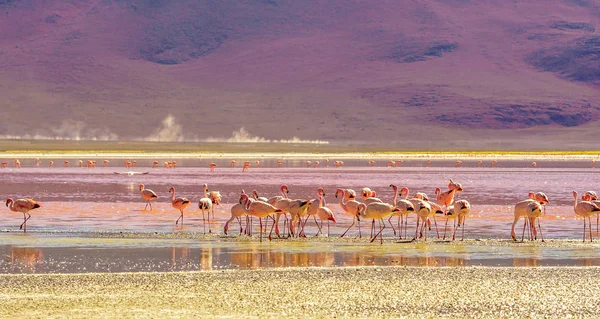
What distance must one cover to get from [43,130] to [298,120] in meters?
33.9

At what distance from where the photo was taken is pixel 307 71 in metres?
168

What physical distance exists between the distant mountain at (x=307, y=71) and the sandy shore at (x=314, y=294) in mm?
110065

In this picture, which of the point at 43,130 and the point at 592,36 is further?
the point at 592,36

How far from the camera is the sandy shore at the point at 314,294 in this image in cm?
1300

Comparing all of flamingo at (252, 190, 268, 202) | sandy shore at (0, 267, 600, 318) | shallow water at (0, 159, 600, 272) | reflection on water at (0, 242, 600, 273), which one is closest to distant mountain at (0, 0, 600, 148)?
shallow water at (0, 159, 600, 272)

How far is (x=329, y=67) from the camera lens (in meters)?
169

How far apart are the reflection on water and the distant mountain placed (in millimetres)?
106592

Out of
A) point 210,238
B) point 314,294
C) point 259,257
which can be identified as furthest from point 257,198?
point 314,294

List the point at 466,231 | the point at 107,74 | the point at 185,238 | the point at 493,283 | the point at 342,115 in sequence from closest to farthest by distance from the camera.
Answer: the point at 493,283 < the point at 185,238 < the point at 466,231 < the point at 342,115 < the point at 107,74

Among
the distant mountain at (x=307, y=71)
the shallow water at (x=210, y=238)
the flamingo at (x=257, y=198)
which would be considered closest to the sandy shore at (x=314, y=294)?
the shallow water at (x=210, y=238)

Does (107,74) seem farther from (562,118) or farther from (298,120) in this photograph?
(562,118)

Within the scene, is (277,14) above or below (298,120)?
above

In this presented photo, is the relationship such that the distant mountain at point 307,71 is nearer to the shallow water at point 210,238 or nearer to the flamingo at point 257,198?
the shallow water at point 210,238

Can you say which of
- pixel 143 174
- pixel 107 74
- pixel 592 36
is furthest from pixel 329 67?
pixel 143 174
